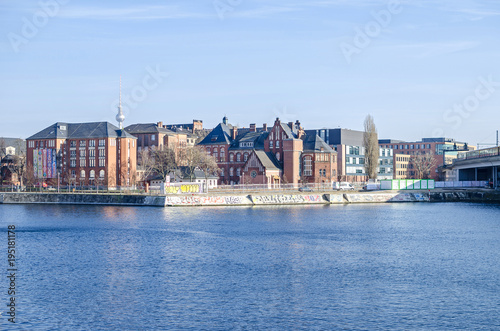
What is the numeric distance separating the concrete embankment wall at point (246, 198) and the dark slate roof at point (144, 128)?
52.3 m

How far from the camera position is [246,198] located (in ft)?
340

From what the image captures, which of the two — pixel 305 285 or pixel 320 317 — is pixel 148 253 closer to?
Result: pixel 305 285

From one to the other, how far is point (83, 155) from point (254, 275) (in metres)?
104

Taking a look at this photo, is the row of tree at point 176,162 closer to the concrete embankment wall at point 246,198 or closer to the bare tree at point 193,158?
the bare tree at point 193,158

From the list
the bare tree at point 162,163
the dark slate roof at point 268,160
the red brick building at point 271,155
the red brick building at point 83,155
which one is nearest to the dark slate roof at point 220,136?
the red brick building at point 271,155

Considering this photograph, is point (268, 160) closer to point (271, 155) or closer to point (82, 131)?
point (271, 155)

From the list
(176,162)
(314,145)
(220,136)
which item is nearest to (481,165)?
(314,145)

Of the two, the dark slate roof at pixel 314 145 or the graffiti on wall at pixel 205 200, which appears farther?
the dark slate roof at pixel 314 145

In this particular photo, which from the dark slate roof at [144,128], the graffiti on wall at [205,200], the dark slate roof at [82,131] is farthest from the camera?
the dark slate roof at [144,128]

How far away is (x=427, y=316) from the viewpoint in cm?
3111

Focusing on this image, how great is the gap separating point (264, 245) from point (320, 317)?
24348 millimetres

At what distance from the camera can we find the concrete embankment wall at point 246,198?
101m

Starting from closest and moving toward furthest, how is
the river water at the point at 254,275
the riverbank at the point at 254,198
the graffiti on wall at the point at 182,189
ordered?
the river water at the point at 254,275 → the riverbank at the point at 254,198 → the graffiti on wall at the point at 182,189

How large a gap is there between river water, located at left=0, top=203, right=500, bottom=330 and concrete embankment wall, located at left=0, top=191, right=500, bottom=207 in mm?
24595
